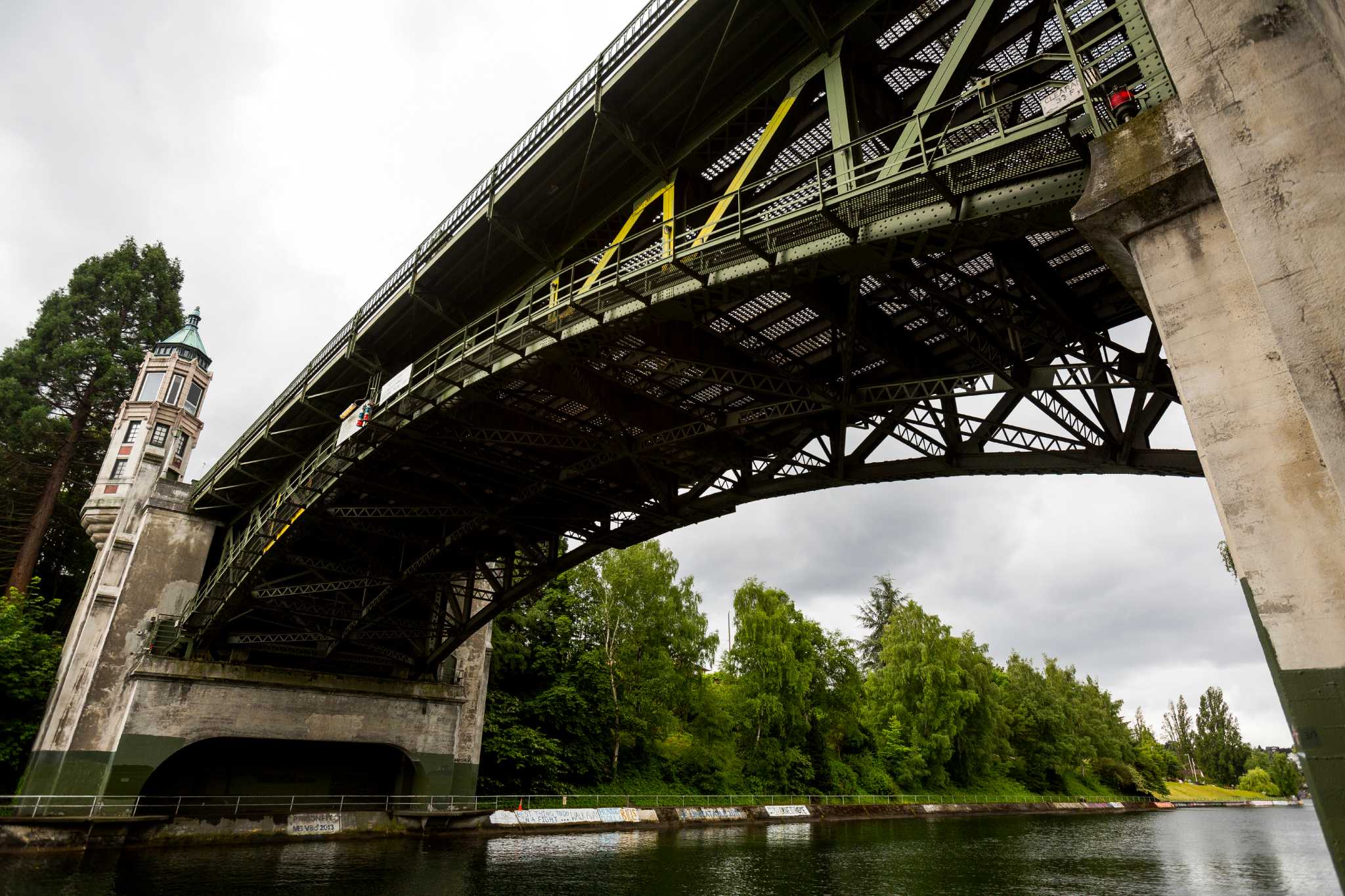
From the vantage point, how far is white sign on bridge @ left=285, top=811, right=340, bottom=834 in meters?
25.7

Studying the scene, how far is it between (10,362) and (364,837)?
31.4 meters

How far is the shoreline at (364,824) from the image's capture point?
67.8 feet

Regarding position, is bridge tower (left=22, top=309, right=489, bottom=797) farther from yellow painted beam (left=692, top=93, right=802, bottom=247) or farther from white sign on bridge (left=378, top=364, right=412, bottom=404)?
yellow painted beam (left=692, top=93, right=802, bottom=247)

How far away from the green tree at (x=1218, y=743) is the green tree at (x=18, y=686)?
147089 mm

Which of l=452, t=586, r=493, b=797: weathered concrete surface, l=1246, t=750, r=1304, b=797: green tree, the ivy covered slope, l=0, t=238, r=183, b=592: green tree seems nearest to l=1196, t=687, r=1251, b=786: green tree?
l=1246, t=750, r=1304, b=797: green tree

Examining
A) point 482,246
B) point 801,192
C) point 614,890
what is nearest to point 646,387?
point 482,246

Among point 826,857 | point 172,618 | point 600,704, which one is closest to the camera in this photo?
point 826,857

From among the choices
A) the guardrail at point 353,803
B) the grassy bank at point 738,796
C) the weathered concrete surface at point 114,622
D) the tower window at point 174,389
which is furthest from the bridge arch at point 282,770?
the tower window at point 174,389

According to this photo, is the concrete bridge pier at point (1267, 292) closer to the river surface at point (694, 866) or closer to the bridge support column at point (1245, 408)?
the bridge support column at point (1245, 408)

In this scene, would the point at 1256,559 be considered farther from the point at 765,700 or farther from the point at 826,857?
the point at 765,700

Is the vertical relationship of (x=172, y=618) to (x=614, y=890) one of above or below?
above

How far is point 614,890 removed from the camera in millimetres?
14914

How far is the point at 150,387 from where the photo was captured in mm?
33938

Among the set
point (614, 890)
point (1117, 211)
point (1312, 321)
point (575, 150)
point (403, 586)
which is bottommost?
point (614, 890)
